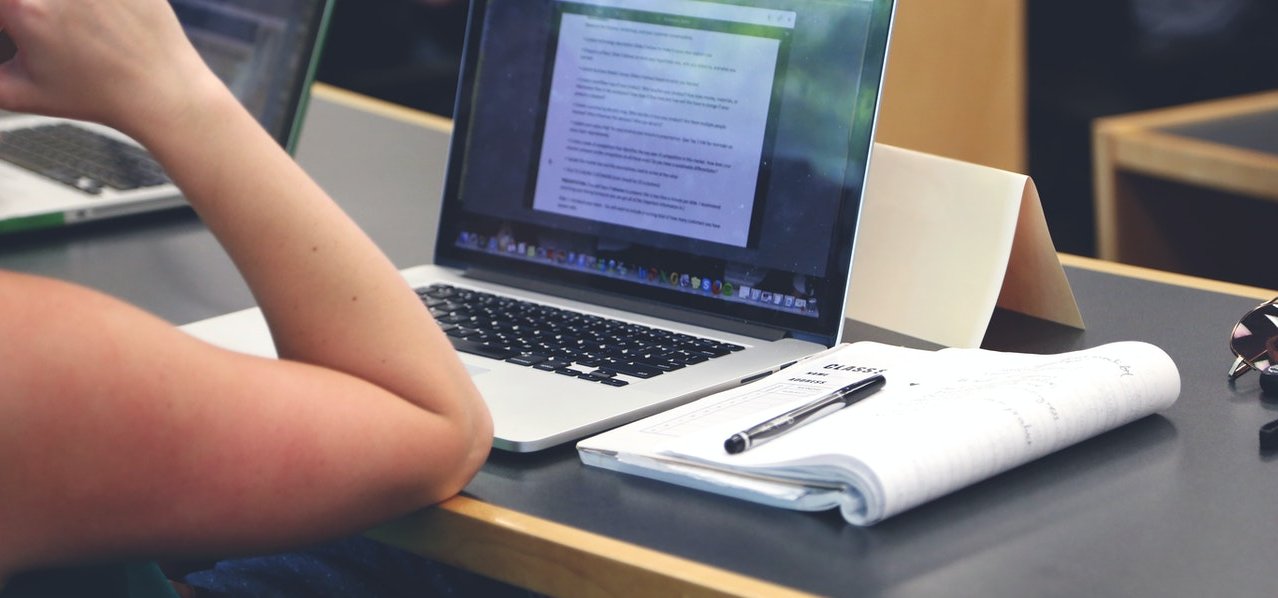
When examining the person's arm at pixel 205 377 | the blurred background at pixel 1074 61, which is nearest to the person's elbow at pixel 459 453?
the person's arm at pixel 205 377

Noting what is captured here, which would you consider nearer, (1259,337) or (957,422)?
(957,422)

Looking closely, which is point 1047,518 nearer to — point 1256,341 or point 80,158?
point 1256,341

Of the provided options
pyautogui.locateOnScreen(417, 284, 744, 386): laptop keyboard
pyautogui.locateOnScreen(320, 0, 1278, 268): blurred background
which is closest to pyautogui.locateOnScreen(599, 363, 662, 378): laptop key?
pyautogui.locateOnScreen(417, 284, 744, 386): laptop keyboard

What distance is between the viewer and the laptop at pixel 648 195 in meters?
0.98

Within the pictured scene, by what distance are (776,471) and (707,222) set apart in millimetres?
359

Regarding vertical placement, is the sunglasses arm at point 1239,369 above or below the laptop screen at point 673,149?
below

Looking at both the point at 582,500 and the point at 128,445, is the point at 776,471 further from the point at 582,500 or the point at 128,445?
the point at 128,445

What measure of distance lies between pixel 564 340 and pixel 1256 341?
47cm

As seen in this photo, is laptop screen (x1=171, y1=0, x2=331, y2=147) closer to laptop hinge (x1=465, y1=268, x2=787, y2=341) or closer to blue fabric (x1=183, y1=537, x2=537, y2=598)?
laptop hinge (x1=465, y1=268, x2=787, y2=341)

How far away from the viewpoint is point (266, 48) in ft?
4.76

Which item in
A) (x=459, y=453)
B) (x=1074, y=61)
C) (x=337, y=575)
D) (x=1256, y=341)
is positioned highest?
(x=1074, y=61)

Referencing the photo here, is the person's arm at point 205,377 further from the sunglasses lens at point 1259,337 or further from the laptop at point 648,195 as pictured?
the sunglasses lens at point 1259,337

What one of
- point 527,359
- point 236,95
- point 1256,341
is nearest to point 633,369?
point 527,359

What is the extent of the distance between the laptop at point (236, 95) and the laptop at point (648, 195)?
33 cm
